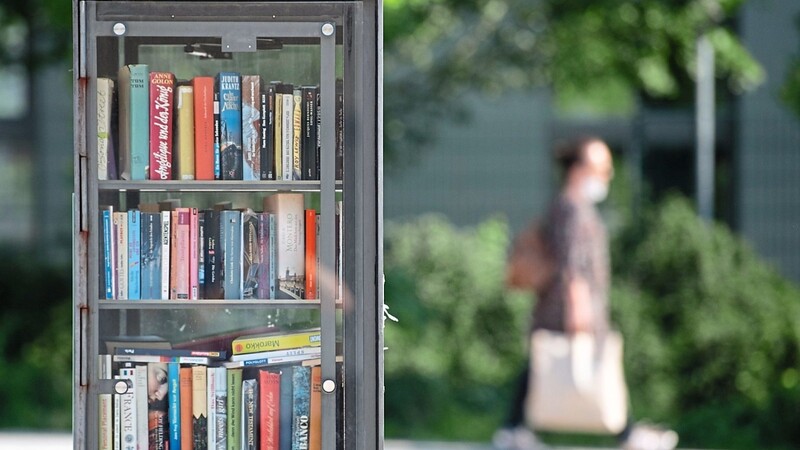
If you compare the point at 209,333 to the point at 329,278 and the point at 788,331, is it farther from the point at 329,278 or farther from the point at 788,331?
the point at 788,331

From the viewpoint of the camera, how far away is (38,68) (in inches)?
388

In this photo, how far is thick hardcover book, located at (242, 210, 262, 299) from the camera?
157 inches

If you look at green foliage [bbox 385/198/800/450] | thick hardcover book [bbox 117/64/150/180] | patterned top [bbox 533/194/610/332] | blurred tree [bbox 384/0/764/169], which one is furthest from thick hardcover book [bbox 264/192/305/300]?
green foliage [bbox 385/198/800/450]

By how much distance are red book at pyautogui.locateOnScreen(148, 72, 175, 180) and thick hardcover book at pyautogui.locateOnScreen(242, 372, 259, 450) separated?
2.45 ft

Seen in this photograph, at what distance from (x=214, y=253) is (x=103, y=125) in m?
0.56

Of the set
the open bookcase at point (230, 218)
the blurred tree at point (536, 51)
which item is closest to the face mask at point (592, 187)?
the blurred tree at point (536, 51)

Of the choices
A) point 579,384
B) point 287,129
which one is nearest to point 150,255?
point 287,129

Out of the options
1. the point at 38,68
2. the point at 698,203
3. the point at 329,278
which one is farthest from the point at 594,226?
the point at 38,68

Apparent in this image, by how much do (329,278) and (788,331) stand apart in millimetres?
5675

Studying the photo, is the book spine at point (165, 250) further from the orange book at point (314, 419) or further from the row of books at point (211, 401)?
the orange book at point (314, 419)

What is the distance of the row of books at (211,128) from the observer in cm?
394

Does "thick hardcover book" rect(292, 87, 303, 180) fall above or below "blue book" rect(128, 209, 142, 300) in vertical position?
above

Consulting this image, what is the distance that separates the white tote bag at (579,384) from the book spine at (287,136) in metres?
3.05

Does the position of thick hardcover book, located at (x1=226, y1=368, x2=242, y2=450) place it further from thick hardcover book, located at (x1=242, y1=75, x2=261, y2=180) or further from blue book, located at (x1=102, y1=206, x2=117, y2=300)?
thick hardcover book, located at (x1=242, y1=75, x2=261, y2=180)
